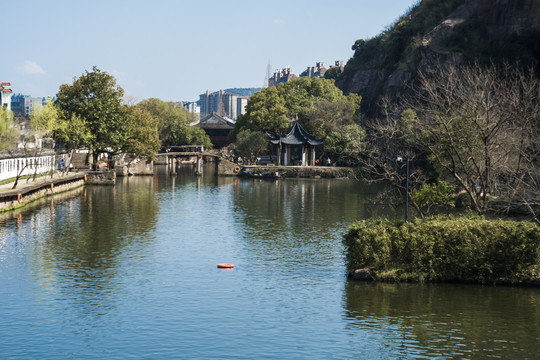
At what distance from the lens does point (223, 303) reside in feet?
116

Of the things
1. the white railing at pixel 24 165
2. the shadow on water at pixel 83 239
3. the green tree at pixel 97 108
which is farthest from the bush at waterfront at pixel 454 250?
the green tree at pixel 97 108

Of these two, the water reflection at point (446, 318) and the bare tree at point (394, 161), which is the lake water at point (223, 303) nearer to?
the water reflection at point (446, 318)

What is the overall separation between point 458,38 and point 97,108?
6937 centimetres

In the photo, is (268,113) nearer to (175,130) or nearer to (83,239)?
(175,130)

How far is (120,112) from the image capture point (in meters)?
106

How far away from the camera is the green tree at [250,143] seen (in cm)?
13575

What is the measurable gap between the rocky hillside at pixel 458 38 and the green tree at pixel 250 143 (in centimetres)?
2973

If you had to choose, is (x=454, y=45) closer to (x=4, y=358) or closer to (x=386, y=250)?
(x=386, y=250)

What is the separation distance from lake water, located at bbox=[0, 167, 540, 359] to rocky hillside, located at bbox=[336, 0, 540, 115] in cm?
4435

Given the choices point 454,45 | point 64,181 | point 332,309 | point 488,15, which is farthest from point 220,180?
point 332,309

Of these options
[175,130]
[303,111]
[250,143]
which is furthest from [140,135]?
[175,130]

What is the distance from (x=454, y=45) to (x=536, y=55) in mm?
18781

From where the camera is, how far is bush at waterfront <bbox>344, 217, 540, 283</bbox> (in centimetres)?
3672

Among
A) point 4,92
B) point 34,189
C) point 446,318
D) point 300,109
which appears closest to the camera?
point 446,318
